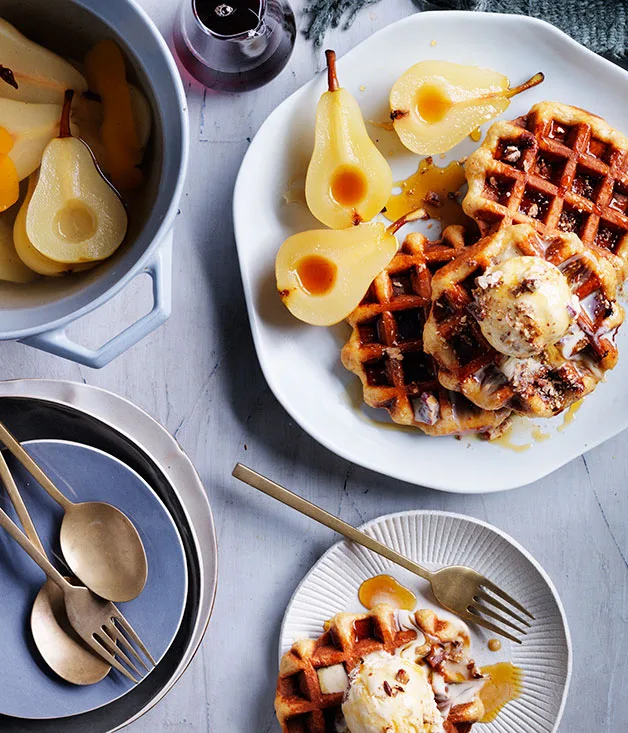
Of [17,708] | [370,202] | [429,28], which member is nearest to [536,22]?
[429,28]

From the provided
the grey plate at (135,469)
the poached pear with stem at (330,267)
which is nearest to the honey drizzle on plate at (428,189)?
the poached pear with stem at (330,267)

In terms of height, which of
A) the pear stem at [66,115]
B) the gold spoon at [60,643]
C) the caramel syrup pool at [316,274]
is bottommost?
the gold spoon at [60,643]

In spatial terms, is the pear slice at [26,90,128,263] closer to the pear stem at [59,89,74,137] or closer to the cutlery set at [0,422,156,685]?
the pear stem at [59,89,74,137]

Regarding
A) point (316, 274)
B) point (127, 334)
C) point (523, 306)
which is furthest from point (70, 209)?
point (523, 306)

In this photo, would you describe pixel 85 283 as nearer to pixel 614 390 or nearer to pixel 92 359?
pixel 92 359

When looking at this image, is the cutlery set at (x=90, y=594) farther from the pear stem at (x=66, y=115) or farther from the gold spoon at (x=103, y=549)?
the pear stem at (x=66, y=115)

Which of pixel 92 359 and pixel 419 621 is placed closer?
pixel 92 359

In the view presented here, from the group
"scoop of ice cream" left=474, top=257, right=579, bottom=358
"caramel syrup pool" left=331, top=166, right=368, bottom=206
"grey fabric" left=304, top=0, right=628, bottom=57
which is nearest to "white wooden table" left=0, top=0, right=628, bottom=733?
"grey fabric" left=304, top=0, right=628, bottom=57

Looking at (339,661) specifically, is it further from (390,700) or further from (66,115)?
(66,115)
